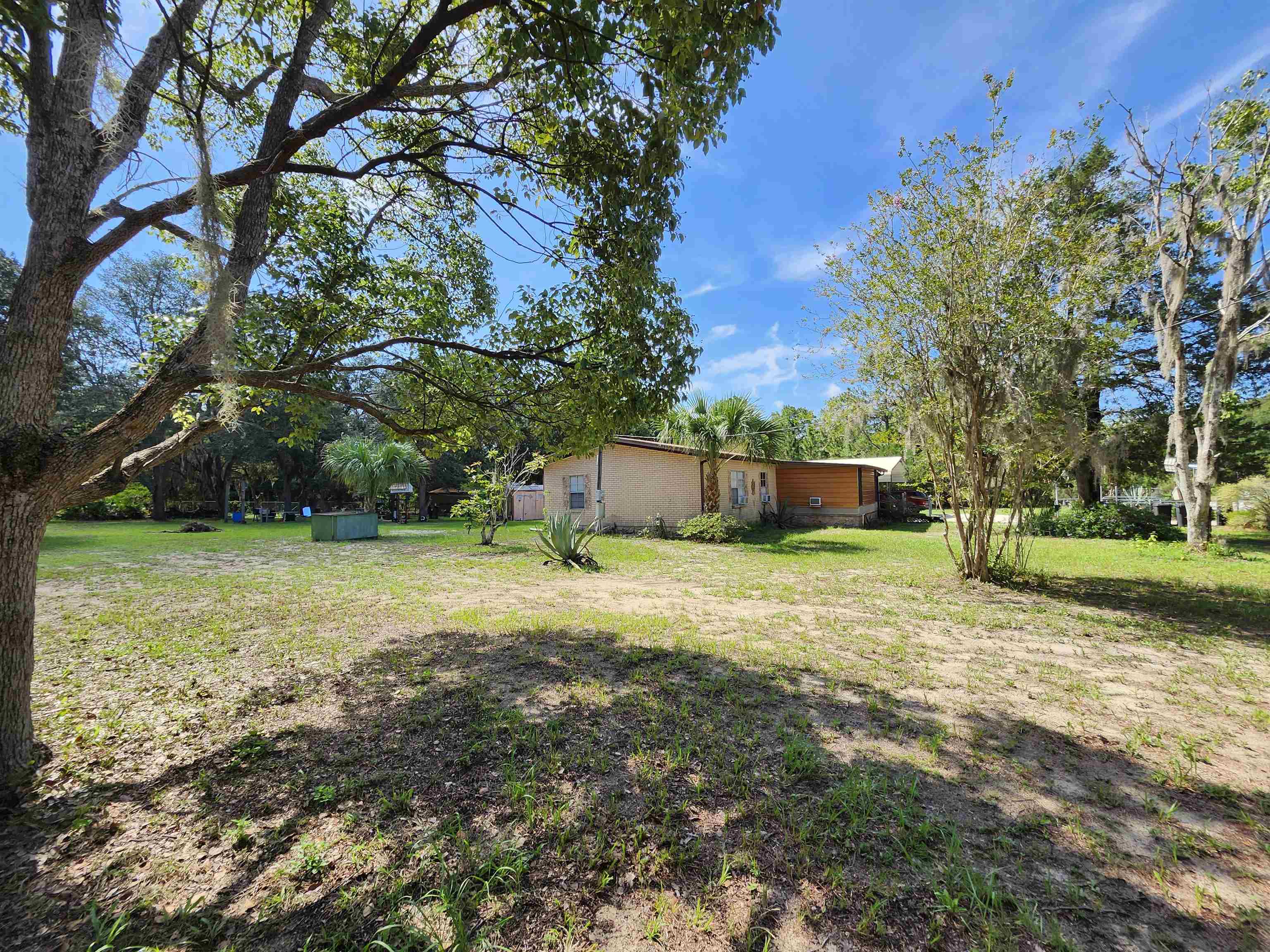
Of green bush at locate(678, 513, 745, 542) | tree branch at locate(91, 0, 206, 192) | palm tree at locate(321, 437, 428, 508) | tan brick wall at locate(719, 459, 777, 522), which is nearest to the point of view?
tree branch at locate(91, 0, 206, 192)

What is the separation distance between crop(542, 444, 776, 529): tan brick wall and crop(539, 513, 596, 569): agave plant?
21.5 feet

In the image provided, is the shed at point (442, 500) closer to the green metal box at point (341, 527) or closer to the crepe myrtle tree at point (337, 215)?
the green metal box at point (341, 527)

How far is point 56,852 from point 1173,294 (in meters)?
19.5

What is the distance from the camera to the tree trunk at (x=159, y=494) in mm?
23922

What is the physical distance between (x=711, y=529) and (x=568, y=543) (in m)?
6.12

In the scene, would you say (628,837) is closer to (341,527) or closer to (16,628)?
(16,628)

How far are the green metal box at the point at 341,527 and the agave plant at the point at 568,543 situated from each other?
29.8ft

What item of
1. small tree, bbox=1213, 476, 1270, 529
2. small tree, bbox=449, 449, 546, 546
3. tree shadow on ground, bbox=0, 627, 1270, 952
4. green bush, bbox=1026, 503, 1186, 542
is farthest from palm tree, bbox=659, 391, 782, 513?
small tree, bbox=1213, 476, 1270, 529

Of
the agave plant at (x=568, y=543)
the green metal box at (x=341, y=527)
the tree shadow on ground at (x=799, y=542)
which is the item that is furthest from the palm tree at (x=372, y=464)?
the tree shadow on ground at (x=799, y=542)

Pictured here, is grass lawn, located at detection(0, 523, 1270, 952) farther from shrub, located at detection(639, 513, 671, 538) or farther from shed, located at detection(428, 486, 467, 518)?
shed, located at detection(428, 486, 467, 518)

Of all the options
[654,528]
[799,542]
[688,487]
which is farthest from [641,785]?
[688,487]

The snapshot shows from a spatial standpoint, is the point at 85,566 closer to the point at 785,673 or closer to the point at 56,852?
the point at 56,852

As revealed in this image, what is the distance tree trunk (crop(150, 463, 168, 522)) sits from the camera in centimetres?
2392

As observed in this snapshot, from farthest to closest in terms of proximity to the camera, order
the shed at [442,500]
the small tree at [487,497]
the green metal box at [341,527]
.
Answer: the shed at [442,500] → the green metal box at [341,527] → the small tree at [487,497]
